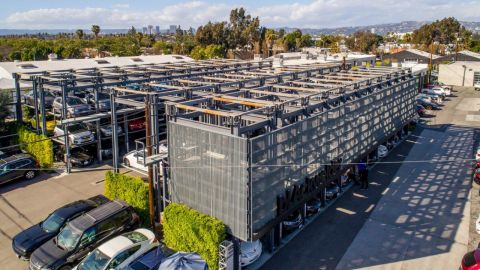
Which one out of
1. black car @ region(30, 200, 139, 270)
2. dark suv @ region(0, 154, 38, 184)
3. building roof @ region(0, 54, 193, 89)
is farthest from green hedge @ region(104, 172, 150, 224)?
building roof @ region(0, 54, 193, 89)

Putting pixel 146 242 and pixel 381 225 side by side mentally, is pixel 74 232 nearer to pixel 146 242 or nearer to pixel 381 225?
pixel 146 242

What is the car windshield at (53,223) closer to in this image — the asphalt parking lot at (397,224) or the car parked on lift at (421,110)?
the asphalt parking lot at (397,224)

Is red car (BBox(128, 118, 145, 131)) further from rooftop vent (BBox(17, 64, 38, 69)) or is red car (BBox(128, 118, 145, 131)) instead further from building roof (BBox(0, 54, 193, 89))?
rooftop vent (BBox(17, 64, 38, 69))

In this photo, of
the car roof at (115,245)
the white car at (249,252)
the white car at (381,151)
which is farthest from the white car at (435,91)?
the car roof at (115,245)

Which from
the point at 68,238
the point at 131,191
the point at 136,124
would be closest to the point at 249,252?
the point at 131,191

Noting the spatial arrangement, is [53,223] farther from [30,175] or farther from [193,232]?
[30,175]

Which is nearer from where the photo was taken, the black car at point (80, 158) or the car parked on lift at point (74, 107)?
the black car at point (80, 158)
